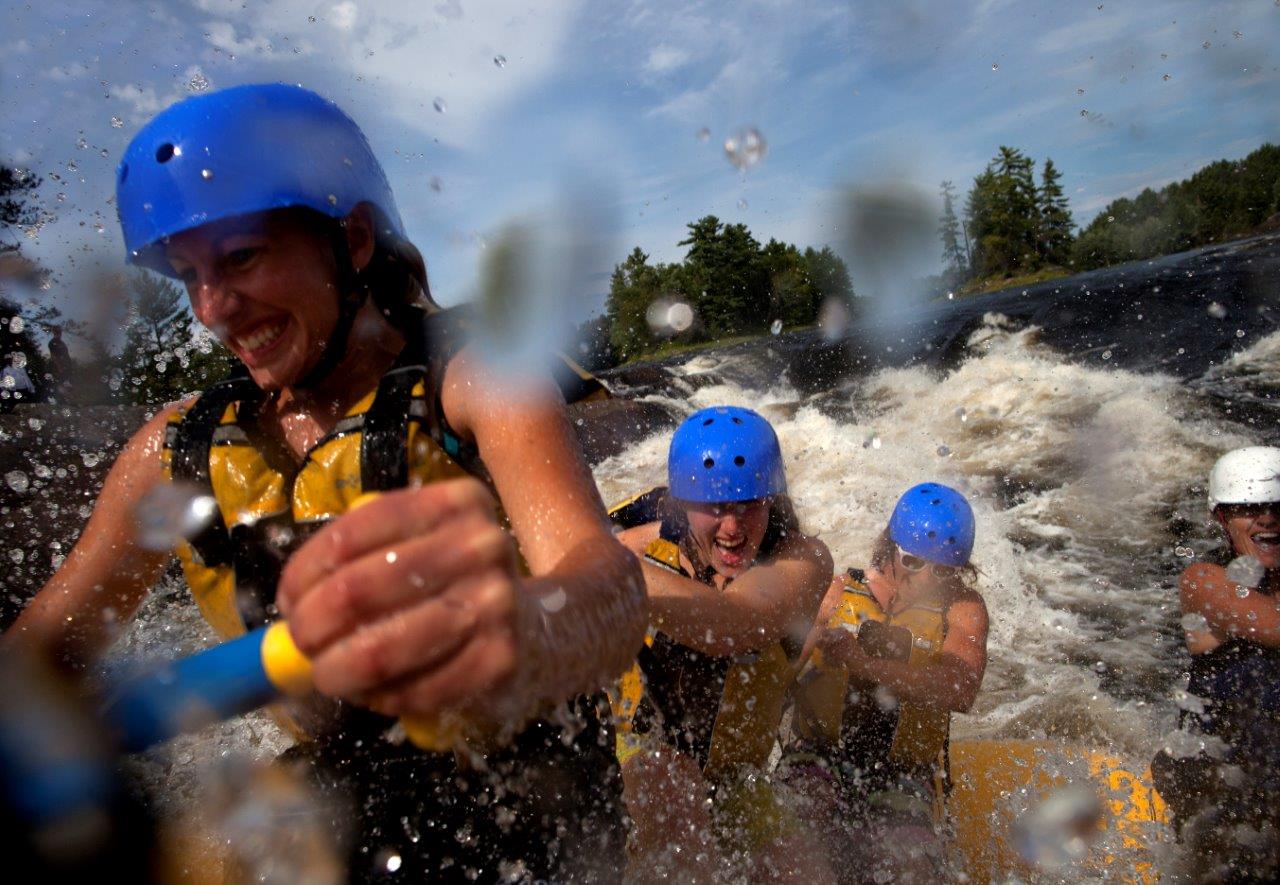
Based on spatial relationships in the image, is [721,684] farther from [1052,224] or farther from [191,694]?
[1052,224]

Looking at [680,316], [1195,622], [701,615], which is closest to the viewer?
[701,615]

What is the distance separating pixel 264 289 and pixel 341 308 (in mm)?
195

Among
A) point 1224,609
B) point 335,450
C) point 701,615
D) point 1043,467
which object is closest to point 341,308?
point 335,450

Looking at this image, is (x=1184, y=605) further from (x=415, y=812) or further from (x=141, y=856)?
(x=141, y=856)

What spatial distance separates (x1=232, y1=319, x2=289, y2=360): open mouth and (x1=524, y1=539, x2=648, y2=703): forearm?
3.13 ft

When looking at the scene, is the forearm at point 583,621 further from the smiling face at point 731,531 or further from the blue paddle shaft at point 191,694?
the smiling face at point 731,531

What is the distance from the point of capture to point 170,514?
2.13 m

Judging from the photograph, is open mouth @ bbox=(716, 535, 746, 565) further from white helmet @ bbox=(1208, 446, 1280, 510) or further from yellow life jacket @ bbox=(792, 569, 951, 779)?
white helmet @ bbox=(1208, 446, 1280, 510)

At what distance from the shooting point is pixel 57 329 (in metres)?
8.97

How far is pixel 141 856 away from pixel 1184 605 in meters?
4.65

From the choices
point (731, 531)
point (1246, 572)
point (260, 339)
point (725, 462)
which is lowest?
point (1246, 572)

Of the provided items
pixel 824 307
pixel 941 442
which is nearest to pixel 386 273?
pixel 941 442

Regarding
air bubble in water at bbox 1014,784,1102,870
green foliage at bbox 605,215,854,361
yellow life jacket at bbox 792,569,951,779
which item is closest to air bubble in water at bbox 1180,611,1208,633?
air bubble in water at bbox 1014,784,1102,870

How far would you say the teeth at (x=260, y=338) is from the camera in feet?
6.21
